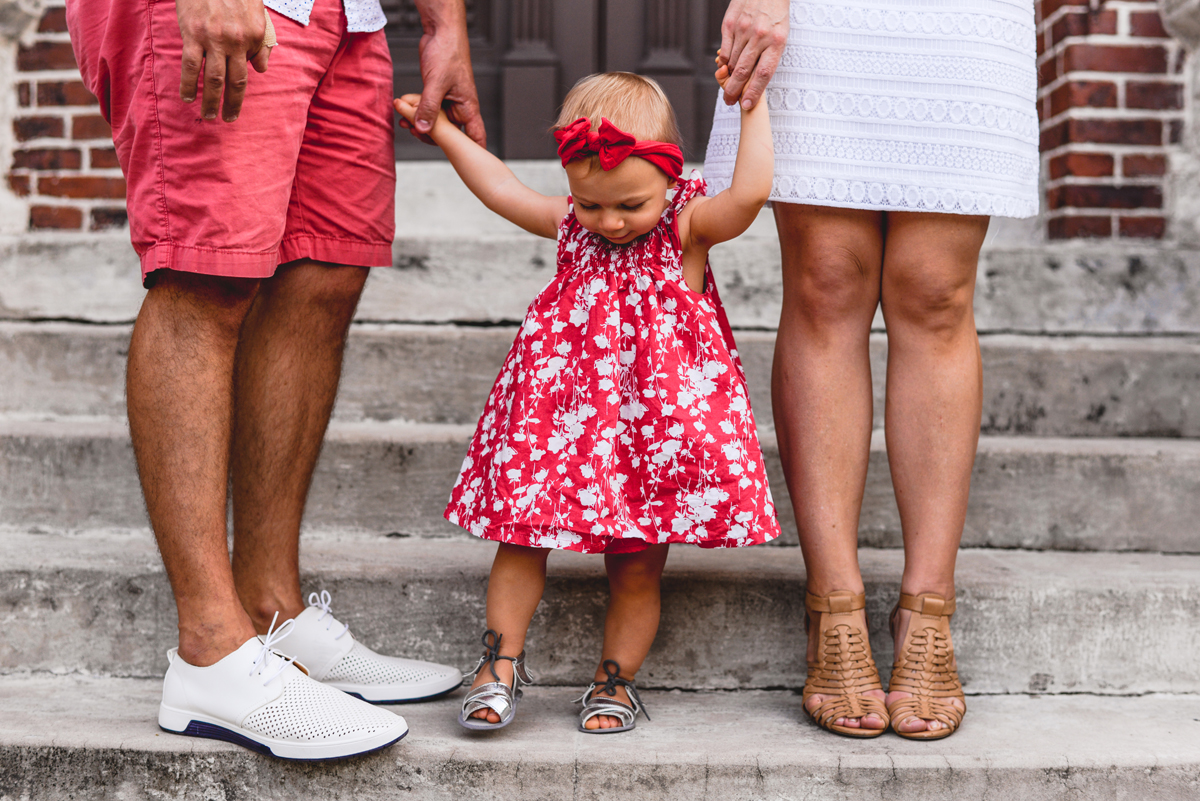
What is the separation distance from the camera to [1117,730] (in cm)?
155

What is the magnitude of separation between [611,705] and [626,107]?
0.91 metres

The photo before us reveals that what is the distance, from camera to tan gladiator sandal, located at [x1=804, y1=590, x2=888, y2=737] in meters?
1.53

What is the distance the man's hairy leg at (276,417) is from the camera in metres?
1.58

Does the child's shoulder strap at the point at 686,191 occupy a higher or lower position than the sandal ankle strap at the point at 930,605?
higher

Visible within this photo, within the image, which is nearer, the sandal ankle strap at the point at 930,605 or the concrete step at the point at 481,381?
the sandal ankle strap at the point at 930,605

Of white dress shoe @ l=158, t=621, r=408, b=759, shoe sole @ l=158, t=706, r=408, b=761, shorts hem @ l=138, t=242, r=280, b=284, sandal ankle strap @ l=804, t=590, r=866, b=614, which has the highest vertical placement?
shorts hem @ l=138, t=242, r=280, b=284

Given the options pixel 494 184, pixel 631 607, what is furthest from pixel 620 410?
pixel 494 184

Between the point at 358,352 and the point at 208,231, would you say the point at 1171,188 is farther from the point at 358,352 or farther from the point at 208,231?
the point at 208,231

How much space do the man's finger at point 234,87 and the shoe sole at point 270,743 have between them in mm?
833

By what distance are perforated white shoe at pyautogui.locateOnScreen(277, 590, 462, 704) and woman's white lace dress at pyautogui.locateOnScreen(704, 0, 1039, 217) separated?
973 millimetres

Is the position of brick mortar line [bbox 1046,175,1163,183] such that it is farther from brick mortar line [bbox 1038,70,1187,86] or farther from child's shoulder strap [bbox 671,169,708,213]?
child's shoulder strap [bbox 671,169,708,213]

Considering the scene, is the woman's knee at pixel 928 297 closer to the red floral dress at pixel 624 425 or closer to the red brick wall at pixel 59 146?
the red floral dress at pixel 624 425

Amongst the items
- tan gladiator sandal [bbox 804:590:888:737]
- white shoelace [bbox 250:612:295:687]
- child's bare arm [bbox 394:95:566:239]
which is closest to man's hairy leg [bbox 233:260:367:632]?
white shoelace [bbox 250:612:295:687]

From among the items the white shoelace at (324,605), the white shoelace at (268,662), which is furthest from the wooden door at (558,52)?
the white shoelace at (268,662)
